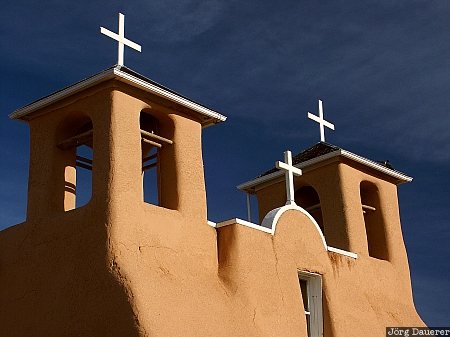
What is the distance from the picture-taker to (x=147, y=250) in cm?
1123

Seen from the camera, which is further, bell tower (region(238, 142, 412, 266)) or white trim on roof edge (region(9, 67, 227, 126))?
bell tower (region(238, 142, 412, 266))

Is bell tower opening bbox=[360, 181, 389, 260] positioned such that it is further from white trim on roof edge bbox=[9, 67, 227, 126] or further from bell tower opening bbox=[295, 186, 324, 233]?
white trim on roof edge bbox=[9, 67, 227, 126]

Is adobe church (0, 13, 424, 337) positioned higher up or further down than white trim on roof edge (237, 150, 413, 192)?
further down

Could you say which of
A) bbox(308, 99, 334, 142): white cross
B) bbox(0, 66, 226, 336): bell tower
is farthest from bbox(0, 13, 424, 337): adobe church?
bbox(308, 99, 334, 142): white cross

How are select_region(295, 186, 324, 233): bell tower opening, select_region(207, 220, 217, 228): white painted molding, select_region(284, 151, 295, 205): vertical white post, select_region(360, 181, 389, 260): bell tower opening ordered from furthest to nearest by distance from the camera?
select_region(295, 186, 324, 233): bell tower opening
select_region(360, 181, 389, 260): bell tower opening
select_region(284, 151, 295, 205): vertical white post
select_region(207, 220, 217, 228): white painted molding

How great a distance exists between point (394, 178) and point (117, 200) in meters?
7.75

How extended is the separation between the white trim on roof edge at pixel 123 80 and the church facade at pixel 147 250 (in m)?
0.02

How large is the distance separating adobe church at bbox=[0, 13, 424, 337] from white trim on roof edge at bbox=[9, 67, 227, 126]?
2 cm

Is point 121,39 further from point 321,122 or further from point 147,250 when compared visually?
point 321,122

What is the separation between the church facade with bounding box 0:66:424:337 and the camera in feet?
35.9

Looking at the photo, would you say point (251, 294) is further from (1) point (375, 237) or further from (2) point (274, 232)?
(1) point (375, 237)

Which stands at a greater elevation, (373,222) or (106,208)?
(373,222)

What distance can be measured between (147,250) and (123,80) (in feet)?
8.61

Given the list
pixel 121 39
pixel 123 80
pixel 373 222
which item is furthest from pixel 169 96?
pixel 373 222
